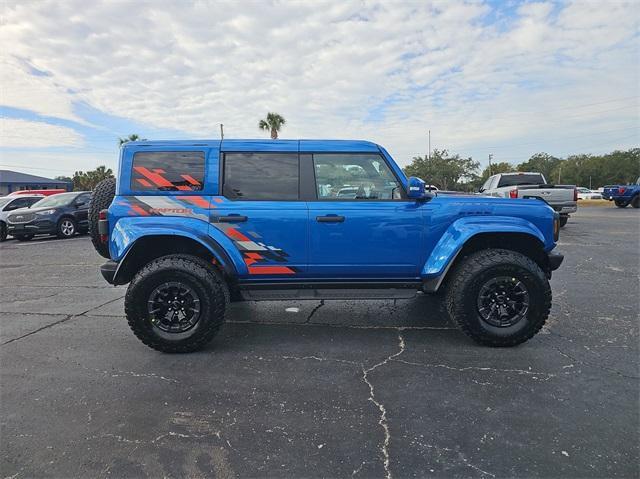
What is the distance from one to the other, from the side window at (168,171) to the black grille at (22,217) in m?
11.9

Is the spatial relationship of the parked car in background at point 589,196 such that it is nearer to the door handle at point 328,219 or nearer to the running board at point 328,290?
the running board at point 328,290

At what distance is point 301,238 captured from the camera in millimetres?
3902

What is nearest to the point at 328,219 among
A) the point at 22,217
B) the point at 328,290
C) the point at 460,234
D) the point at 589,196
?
the point at 328,290

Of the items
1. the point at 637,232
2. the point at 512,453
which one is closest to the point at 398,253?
the point at 512,453

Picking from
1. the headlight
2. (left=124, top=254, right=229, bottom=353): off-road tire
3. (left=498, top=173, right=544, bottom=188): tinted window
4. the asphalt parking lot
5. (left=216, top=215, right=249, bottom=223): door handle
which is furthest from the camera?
(left=498, top=173, right=544, bottom=188): tinted window

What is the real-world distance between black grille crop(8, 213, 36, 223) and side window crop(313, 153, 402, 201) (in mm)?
12993

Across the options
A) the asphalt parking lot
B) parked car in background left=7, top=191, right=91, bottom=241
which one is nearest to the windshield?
parked car in background left=7, top=191, right=91, bottom=241

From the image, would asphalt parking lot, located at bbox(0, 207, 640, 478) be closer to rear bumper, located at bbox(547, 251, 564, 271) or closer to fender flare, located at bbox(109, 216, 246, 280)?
rear bumper, located at bbox(547, 251, 564, 271)

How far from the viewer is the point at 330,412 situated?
9.14 ft

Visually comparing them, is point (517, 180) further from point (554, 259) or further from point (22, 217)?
point (22, 217)

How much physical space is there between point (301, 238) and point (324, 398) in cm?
150

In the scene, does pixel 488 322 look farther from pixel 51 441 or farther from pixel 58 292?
pixel 58 292

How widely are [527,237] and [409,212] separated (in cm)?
118

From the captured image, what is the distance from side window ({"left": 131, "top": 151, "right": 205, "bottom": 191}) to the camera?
391 centimetres
